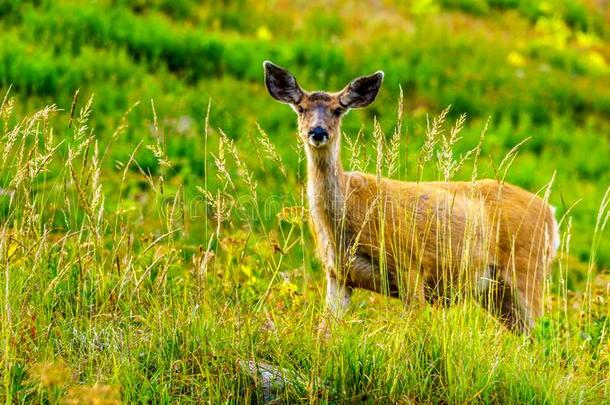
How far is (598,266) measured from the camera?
36.4 feet

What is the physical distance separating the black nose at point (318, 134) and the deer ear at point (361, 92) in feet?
1.25

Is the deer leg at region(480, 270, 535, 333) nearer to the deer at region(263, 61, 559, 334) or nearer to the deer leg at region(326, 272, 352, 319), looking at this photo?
the deer at region(263, 61, 559, 334)

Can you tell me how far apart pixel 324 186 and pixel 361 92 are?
0.67 m

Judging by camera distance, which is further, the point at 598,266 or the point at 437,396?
the point at 598,266

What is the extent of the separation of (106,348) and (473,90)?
1223 cm

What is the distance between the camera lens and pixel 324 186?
7020 millimetres

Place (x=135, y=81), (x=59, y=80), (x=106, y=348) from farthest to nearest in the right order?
(x=135, y=81)
(x=59, y=80)
(x=106, y=348)

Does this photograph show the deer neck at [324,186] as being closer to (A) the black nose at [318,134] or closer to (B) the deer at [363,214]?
(B) the deer at [363,214]

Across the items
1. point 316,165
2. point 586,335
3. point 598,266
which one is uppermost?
point 316,165

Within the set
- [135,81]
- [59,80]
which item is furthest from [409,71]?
[59,80]

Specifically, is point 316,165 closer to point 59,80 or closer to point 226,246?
point 226,246

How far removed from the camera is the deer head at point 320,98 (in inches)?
274

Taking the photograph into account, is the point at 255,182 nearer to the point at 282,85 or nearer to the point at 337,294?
the point at 337,294

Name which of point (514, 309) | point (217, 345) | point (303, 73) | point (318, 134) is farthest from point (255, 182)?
point (303, 73)
